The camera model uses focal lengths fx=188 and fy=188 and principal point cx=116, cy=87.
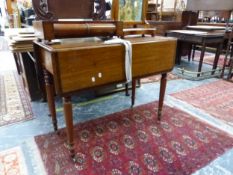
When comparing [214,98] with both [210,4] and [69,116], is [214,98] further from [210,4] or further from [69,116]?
[69,116]

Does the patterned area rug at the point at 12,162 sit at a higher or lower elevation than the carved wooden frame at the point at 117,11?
lower

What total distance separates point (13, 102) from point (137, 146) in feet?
5.41

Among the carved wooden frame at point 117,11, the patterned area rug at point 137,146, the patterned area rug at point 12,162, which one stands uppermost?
the carved wooden frame at point 117,11

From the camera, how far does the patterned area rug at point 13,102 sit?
6.50 ft

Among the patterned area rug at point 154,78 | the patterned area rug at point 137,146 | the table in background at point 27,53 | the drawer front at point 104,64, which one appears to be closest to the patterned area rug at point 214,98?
the patterned area rug at point 137,146

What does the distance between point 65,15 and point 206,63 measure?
3.62 metres

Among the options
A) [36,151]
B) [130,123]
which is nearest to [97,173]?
[36,151]

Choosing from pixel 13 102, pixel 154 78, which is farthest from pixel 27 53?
pixel 154 78

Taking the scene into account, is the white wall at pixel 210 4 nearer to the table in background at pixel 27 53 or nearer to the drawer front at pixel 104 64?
the drawer front at pixel 104 64

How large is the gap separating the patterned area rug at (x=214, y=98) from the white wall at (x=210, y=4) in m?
1.20

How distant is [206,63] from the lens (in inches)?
167

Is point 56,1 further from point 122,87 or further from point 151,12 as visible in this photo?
point 151,12

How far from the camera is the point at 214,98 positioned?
251 cm

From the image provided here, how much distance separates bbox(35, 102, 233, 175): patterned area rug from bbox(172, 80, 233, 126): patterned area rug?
35cm
